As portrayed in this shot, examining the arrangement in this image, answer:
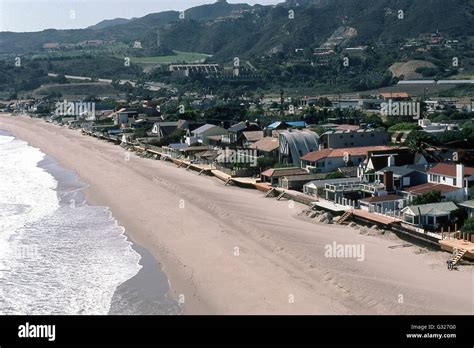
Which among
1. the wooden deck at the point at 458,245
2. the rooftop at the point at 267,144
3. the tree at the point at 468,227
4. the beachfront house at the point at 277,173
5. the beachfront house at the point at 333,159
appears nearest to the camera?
the wooden deck at the point at 458,245

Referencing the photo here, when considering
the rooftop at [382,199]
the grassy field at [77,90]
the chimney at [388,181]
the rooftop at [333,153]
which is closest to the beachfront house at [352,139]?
the rooftop at [333,153]

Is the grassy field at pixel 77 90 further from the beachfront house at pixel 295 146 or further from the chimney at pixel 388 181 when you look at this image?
the chimney at pixel 388 181

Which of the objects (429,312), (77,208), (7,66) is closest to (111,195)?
(77,208)

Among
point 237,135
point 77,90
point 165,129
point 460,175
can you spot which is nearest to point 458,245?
point 460,175

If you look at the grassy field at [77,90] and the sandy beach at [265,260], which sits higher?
the grassy field at [77,90]

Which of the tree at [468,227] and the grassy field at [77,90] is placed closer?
the tree at [468,227]
